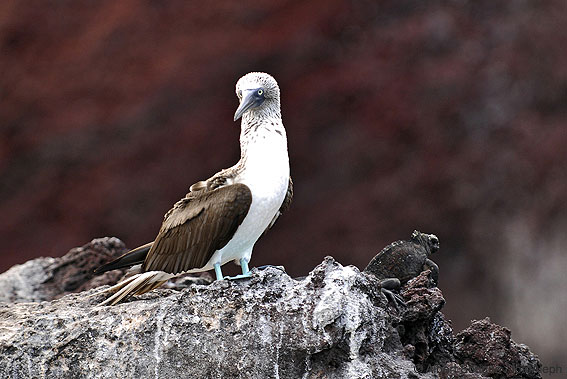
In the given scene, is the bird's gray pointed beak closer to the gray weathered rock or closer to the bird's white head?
the bird's white head

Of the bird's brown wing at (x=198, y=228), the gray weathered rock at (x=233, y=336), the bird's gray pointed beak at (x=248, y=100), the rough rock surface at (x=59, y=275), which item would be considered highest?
the bird's gray pointed beak at (x=248, y=100)

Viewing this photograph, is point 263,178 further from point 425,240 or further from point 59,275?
point 59,275

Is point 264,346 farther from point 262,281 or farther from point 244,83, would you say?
point 244,83

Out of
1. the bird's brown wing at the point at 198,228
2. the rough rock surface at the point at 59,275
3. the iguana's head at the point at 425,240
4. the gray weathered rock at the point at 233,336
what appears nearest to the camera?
the gray weathered rock at the point at 233,336

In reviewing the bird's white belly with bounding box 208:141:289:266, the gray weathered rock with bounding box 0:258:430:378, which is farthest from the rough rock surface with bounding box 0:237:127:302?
the bird's white belly with bounding box 208:141:289:266

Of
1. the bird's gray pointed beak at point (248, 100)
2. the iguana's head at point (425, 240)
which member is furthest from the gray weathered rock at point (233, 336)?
the iguana's head at point (425, 240)

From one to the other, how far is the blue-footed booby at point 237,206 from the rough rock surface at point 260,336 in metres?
0.29

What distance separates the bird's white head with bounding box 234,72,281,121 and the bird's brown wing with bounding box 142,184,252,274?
49 cm

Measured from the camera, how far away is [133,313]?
5.58 metres

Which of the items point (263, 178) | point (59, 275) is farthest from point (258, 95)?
point (59, 275)

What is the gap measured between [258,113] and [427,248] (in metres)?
1.64

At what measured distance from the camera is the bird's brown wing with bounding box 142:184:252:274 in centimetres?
566

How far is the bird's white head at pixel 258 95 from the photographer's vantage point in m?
5.71

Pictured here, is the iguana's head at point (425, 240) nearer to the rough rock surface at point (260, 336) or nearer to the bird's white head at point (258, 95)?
the rough rock surface at point (260, 336)
